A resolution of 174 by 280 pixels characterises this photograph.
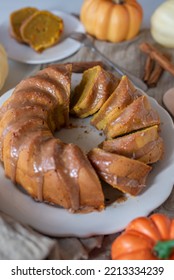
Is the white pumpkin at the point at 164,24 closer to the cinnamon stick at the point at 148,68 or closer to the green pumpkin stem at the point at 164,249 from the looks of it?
the cinnamon stick at the point at 148,68

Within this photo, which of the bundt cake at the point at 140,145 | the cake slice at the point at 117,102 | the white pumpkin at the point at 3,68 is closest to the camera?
the bundt cake at the point at 140,145

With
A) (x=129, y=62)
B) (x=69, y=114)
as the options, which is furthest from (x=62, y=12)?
(x=69, y=114)

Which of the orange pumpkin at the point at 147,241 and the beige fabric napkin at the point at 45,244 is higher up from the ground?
the orange pumpkin at the point at 147,241

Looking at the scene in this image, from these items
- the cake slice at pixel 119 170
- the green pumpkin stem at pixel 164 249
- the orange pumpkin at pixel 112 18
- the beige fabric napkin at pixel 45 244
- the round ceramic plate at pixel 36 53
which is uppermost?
the orange pumpkin at pixel 112 18

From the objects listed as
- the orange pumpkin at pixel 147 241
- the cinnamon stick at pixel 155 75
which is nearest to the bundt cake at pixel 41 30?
the cinnamon stick at pixel 155 75

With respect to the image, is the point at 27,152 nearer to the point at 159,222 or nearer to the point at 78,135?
the point at 78,135
